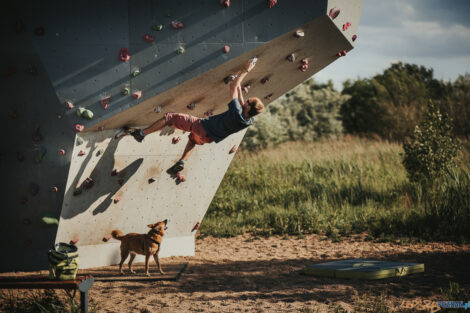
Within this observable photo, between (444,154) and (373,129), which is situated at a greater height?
(373,129)

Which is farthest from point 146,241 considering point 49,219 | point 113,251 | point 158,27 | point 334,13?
point 334,13

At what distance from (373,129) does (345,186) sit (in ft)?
50.3

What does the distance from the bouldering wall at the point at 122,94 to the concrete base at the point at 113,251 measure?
2 centimetres

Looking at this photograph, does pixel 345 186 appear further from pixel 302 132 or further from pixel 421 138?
pixel 302 132

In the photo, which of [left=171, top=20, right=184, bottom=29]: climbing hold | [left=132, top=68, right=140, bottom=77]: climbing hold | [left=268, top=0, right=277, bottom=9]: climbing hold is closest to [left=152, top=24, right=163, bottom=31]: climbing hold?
[left=171, top=20, right=184, bottom=29]: climbing hold

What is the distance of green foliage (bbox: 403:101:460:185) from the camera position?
11.6 metres

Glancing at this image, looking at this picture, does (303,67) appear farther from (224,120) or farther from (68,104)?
(68,104)

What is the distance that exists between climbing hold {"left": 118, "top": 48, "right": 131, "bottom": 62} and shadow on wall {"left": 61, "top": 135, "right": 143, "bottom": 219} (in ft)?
4.14

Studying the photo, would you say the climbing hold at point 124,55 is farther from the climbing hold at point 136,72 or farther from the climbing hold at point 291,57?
the climbing hold at point 291,57

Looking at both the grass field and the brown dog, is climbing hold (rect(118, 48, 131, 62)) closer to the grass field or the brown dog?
the brown dog

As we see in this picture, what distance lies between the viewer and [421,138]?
11.8m

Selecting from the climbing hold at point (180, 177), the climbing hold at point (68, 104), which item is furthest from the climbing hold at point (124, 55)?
the climbing hold at point (180, 177)

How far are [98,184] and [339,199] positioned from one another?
7.51 meters

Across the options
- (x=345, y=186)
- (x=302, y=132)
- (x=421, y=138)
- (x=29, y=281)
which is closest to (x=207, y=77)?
(x=29, y=281)
